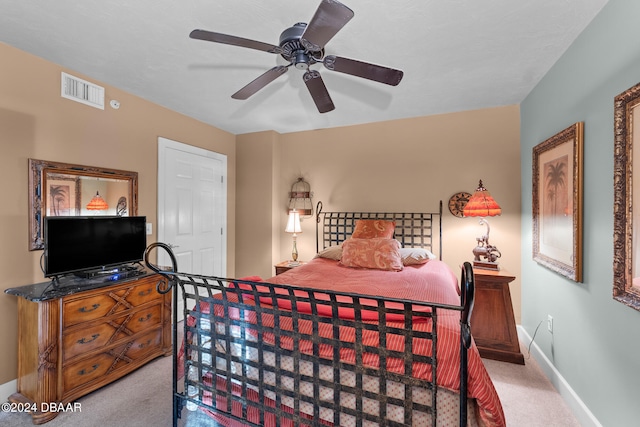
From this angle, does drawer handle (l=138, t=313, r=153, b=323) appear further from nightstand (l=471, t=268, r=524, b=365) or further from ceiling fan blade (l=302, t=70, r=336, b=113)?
nightstand (l=471, t=268, r=524, b=365)

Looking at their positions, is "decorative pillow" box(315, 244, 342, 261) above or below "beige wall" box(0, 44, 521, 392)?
below

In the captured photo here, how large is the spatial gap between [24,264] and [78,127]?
122 centimetres

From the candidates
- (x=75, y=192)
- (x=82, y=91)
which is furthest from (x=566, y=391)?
(x=82, y=91)

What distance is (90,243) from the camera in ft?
7.57

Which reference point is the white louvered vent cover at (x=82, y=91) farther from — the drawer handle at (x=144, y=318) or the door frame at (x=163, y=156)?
the drawer handle at (x=144, y=318)

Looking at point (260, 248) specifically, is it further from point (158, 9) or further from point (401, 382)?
point (401, 382)

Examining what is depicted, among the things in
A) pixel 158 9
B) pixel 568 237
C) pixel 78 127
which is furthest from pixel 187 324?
pixel 568 237

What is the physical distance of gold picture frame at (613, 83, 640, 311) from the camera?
137 centimetres

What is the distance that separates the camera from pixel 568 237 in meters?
2.04

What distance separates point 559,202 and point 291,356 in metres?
2.30

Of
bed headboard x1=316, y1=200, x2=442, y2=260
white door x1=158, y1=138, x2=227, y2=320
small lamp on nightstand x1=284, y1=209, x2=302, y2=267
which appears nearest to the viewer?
white door x1=158, y1=138, x2=227, y2=320

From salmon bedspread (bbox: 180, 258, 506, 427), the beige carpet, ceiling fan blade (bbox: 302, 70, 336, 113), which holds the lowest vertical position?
the beige carpet

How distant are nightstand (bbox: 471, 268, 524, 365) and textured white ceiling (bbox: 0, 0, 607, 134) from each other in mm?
1871

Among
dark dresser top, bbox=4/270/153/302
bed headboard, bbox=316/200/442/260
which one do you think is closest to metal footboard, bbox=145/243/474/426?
dark dresser top, bbox=4/270/153/302
